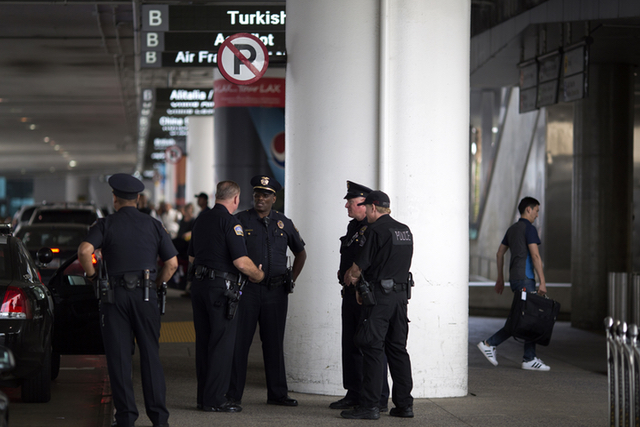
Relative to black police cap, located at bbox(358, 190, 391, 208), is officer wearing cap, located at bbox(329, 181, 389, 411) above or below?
below

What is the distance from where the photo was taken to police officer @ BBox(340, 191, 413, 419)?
6406mm

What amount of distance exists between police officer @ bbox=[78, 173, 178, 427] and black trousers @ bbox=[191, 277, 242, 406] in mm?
660

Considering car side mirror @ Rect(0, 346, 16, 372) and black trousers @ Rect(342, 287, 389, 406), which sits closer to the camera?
car side mirror @ Rect(0, 346, 16, 372)

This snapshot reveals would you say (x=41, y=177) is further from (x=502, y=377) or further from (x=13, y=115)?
(x=502, y=377)

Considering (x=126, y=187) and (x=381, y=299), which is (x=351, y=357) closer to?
(x=381, y=299)

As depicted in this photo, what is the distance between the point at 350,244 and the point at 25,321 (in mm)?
2585

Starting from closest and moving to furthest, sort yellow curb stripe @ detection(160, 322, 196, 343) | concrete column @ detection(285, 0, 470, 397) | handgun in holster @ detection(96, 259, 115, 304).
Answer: handgun in holster @ detection(96, 259, 115, 304), concrete column @ detection(285, 0, 470, 397), yellow curb stripe @ detection(160, 322, 196, 343)

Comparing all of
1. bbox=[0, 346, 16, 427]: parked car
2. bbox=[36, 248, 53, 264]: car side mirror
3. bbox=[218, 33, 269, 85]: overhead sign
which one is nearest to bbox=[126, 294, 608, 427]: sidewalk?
bbox=[36, 248, 53, 264]: car side mirror

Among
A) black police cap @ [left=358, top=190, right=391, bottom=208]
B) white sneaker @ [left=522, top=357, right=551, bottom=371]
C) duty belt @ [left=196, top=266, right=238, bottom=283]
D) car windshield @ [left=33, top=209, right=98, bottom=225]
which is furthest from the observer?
car windshield @ [left=33, top=209, right=98, bottom=225]

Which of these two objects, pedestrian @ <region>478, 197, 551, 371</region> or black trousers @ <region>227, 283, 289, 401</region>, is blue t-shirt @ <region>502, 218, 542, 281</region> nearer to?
pedestrian @ <region>478, 197, 551, 371</region>

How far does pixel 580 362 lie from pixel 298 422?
15.6 ft

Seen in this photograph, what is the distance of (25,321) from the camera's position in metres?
6.57

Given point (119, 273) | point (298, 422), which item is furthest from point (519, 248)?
point (119, 273)

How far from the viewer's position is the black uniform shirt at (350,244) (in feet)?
22.2
